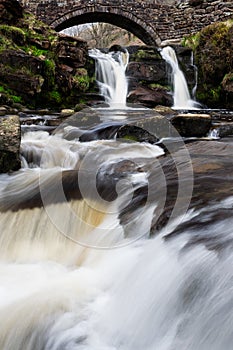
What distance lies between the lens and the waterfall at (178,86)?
12102 millimetres

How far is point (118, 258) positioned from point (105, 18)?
19.0 metres

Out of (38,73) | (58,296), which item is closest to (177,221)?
(58,296)

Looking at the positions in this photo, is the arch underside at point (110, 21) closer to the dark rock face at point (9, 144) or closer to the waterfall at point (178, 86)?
the waterfall at point (178, 86)

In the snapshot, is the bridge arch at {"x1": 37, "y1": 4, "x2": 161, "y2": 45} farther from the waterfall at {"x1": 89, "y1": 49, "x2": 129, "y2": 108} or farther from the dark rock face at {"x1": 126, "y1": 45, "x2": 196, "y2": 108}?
the waterfall at {"x1": 89, "y1": 49, "x2": 129, "y2": 108}

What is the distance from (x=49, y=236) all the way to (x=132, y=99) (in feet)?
30.3

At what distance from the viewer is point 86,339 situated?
6.90 feet

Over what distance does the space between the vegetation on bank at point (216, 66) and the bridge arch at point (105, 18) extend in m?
6.16

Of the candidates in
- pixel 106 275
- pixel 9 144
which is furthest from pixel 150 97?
pixel 106 275

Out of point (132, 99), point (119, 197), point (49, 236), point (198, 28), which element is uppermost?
point (198, 28)

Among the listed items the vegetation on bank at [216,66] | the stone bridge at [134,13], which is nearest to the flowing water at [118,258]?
the vegetation on bank at [216,66]

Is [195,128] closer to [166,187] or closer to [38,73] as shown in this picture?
[166,187]

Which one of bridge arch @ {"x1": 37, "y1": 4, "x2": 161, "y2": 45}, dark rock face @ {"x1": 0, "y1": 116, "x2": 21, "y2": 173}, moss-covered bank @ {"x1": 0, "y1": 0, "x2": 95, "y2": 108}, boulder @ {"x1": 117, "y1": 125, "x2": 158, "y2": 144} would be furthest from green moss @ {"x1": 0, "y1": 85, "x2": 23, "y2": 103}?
bridge arch @ {"x1": 37, "y1": 4, "x2": 161, "y2": 45}

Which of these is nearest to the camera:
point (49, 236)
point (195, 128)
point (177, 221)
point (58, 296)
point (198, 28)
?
point (58, 296)

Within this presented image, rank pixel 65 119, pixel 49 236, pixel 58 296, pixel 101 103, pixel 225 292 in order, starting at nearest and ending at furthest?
pixel 225 292
pixel 58 296
pixel 49 236
pixel 65 119
pixel 101 103
